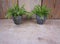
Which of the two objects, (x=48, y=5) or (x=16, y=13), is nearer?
(x=16, y=13)

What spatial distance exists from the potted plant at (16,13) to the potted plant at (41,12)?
4.9 inches

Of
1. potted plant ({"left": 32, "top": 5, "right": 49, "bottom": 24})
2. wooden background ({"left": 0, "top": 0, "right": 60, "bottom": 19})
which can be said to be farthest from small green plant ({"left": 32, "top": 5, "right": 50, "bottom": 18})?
wooden background ({"left": 0, "top": 0, "right": 60, "bottom": 19})

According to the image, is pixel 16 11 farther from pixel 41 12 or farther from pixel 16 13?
pixel 41 12

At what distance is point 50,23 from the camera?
1363 millimetres

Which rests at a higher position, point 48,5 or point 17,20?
point 48,5

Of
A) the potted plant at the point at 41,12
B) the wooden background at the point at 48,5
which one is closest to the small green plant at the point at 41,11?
the potted plant at the point at 41,12

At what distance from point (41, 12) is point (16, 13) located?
228mm

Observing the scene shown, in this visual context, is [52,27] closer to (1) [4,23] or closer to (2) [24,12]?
(2) [24,12]

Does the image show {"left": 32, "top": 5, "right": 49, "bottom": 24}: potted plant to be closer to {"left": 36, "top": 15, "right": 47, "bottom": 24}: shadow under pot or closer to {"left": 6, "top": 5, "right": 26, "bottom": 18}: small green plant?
{"left": 36, "top": 15, "right": 47, "bottom": 24}: shadow under pot

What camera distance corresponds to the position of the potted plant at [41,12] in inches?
50.4

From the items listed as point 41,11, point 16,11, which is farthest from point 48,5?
point 16,11

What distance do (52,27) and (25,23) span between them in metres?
0.26

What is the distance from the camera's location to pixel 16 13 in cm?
128

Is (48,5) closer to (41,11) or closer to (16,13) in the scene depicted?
(41,11)
